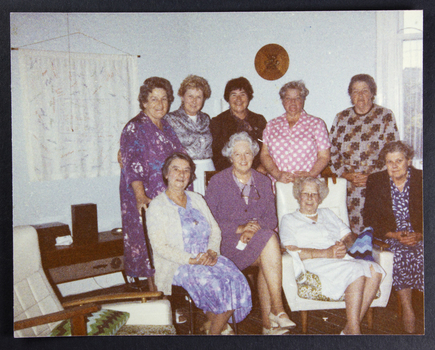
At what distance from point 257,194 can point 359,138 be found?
798mm

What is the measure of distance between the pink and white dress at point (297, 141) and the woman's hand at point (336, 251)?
55 centimetres

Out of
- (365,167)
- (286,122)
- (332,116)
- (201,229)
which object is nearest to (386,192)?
(365,167)

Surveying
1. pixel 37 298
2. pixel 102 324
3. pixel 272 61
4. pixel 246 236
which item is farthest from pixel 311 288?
pixel 37 298

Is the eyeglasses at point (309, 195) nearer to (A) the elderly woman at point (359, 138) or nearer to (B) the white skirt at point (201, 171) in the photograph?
(A) the elderly woman at point (359, 138)

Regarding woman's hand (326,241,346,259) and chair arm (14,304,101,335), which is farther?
woman's hand (326,241,346,259)

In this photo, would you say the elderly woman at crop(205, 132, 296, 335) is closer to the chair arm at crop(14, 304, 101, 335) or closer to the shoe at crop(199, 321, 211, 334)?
the shoe at crop(199, 321, 211, 334)

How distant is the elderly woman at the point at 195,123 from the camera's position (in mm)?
2523

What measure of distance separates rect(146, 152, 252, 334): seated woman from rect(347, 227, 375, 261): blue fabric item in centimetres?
76

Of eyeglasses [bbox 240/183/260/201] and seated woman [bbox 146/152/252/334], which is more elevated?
eyeglasses [bbox 240/183/260/201]

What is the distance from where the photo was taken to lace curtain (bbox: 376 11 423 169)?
2400 millimetres

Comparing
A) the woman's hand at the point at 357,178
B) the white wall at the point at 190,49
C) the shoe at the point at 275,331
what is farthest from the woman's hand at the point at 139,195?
the woman's hand at the point at 357,178

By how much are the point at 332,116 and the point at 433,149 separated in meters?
0.69

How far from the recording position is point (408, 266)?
2.42 metres

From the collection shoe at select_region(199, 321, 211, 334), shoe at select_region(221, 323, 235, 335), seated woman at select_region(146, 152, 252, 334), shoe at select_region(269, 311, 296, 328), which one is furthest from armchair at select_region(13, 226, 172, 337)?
shoe at select_region(269, 311, 296, 328)
